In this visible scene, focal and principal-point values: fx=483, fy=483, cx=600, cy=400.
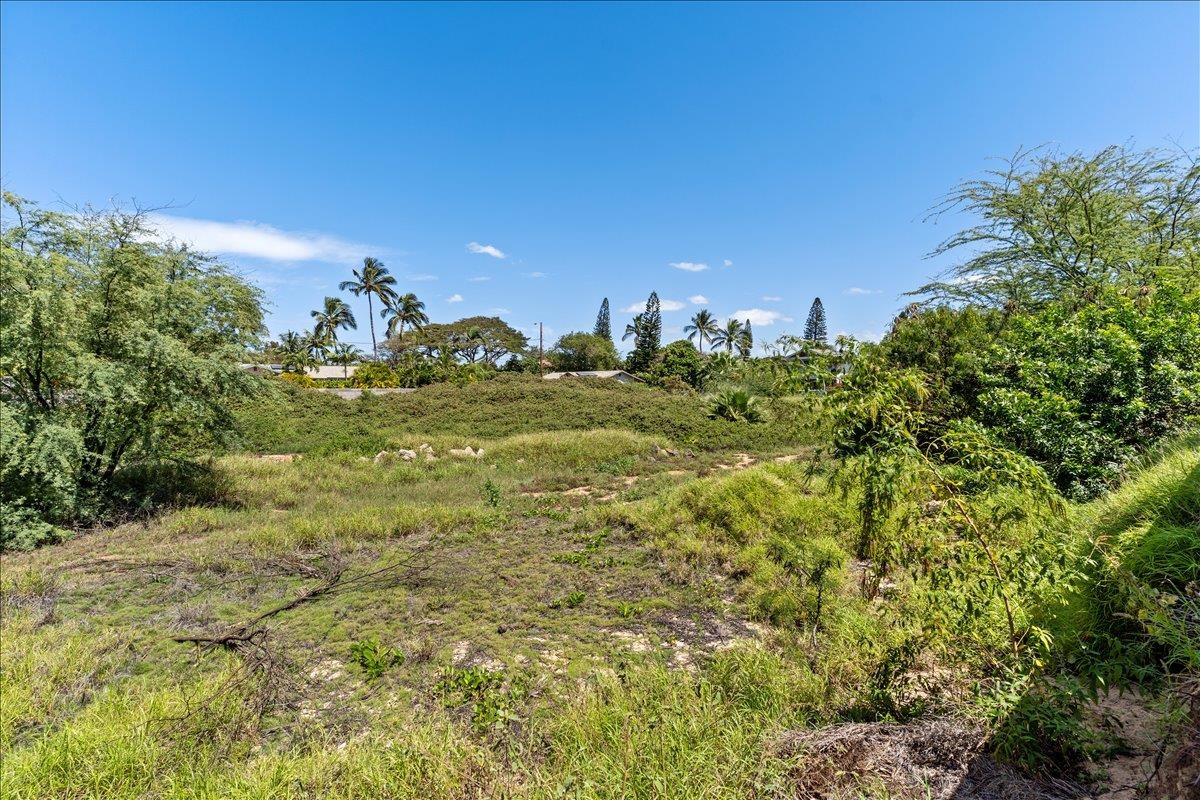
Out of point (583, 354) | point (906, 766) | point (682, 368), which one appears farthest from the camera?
point (583, 354)

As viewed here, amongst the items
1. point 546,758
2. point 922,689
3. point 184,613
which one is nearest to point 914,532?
point 922,689

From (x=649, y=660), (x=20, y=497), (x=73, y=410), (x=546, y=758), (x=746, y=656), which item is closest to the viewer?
(x=546, y=758)

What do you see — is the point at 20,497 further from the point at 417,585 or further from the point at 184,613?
the point at 417,585

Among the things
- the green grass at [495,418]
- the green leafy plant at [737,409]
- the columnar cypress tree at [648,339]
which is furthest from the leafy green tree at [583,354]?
the green leafy plant at [737,409]

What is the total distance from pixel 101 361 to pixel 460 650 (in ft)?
24.5

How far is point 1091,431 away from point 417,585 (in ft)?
25.4

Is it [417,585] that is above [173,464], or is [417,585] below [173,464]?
below

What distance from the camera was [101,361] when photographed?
23.7 feet

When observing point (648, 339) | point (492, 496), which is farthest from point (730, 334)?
point (492, 496)

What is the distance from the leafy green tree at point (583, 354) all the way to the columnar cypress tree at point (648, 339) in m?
5.65

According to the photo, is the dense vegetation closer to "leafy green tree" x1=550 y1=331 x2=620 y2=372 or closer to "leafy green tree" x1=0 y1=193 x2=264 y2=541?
"leafy green tree" x1=0 y1=193 x2=264 y2=541

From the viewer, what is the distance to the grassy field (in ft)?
8.29

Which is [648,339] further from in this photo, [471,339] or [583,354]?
[471,339]

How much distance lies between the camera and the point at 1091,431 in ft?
17.7
